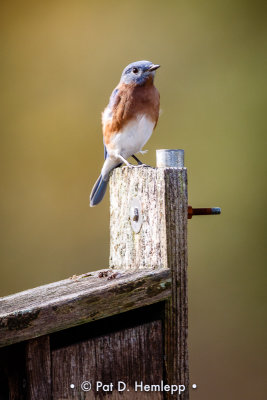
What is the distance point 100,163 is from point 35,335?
273cm

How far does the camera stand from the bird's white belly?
2625 mm

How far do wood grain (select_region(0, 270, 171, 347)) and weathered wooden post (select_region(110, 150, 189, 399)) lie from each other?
43 mm

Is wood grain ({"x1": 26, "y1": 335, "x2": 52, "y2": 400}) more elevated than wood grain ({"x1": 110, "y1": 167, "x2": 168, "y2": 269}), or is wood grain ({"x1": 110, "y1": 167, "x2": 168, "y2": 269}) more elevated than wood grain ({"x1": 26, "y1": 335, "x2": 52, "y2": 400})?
wood grain ({"x1": 110, "y1": 167, "x2": 168, "y2": 269})

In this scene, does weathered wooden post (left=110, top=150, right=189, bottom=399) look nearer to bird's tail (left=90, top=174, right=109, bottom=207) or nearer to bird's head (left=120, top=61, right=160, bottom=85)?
bird's head (left=120, top=61, right=160, bottom=85)

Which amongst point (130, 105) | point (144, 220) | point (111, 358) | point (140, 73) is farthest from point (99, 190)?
point (111, 358)

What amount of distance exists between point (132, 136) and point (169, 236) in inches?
46.9

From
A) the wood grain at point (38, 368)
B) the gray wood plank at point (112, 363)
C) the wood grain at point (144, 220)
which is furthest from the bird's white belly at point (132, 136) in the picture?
the wood grain at point (38, 368)

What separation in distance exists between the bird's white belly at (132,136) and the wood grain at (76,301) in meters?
1.14

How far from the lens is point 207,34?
4129mm

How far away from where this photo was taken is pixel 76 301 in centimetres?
137

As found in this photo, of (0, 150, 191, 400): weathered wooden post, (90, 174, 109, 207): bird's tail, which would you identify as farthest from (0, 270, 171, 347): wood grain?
(90, 174, 109, 207): bird's tail

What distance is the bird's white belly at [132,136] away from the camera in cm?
262

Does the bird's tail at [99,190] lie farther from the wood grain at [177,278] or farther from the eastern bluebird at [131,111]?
the wood grain at [177,278]

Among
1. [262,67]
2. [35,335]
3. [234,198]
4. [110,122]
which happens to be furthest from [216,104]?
[35,335]
